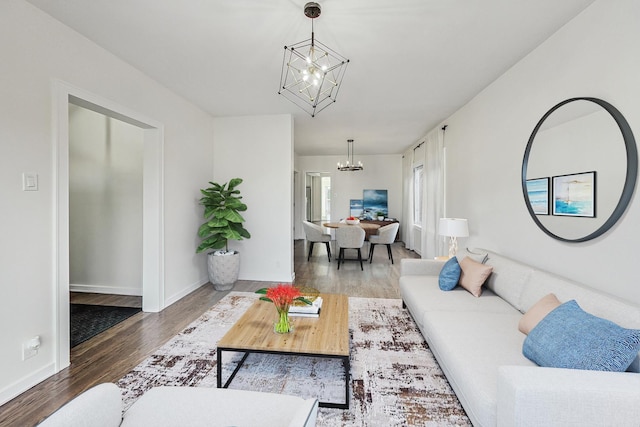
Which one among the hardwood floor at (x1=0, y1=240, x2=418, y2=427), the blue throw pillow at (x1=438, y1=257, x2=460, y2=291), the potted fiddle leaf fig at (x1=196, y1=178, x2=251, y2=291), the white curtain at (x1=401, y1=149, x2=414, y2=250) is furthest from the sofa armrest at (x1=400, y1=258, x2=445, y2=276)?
the white curtain at (x1=401, y1=149, x2=414, y2=250)

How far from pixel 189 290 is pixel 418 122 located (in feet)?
14.9

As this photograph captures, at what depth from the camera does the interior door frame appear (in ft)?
7.02

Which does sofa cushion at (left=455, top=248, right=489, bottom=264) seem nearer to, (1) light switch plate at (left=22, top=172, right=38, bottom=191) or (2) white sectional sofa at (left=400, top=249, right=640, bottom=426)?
(2) white sectional sofa at (left=400, top=249, right=640, bottom=426)

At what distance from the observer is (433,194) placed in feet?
17.6

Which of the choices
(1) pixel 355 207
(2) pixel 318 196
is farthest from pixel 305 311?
(2) pixel 318 196

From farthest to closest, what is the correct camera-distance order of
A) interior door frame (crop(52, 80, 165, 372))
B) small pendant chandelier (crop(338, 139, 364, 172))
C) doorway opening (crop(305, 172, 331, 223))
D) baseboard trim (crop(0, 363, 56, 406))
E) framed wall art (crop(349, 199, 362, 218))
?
doorway opening (crop(305, 172, 331, 223))
framed wall art (crop(349, 199, 362, 218))
small pendant chandelier (crop(338, 139, 364, 172))
interior door frame (crop(52, 80, 165, 372))
baseboard trim (crop(0, 363, 56, 406))

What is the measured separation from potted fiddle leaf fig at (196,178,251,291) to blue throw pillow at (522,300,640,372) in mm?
3385

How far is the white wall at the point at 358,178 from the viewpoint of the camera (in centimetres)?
858

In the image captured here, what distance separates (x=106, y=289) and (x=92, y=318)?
93 cm

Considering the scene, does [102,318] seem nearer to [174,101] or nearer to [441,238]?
[174,101]

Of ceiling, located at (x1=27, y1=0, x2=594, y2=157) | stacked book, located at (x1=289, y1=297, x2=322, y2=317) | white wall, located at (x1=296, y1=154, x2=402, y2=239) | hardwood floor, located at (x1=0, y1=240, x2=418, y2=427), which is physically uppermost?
ceiling, located at (x1=27, y1=0, x2=594, y2=157)

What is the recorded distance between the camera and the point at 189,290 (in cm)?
394

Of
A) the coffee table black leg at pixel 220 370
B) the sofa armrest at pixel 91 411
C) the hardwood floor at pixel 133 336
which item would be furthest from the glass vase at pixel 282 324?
the hardwood floor at pixel 133 336

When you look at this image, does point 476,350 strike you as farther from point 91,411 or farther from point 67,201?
point 67,201
